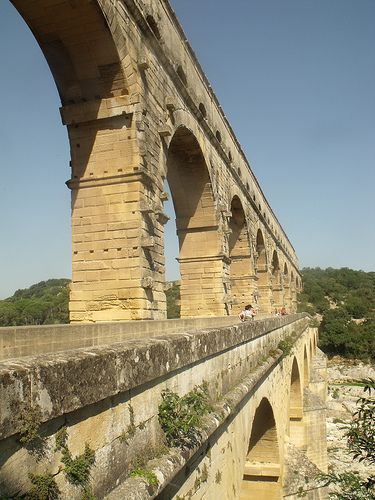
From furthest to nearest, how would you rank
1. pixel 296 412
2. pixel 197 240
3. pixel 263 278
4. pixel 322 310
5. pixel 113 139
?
pixel 322 310
pixel 263 278
pixel 296 412
pixel 197 240
pixel 113 139

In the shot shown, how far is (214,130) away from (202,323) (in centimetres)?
809

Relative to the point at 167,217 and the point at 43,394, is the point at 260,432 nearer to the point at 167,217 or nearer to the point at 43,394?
the point at 167,217

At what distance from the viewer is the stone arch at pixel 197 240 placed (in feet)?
44.4

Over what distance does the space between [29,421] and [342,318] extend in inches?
2184

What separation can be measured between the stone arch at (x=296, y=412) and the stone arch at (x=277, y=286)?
45.9ft

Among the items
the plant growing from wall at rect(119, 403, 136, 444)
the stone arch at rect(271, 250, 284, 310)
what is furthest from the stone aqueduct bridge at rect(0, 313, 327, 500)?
the stone arch at rect(271, 250, 284, 310)

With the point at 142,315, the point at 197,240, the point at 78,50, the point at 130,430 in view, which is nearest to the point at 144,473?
the point at 130,430

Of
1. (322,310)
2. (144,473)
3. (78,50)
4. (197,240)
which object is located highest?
(78,50)

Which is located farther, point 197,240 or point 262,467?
point 197,240

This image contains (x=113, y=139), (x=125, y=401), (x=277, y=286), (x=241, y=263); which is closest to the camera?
(x=125, y=401)

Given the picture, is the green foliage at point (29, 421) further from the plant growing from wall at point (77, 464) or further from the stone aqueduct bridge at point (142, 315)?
the plant growing from wall at point (77, 464)

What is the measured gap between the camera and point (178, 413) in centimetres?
302

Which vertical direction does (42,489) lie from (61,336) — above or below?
below

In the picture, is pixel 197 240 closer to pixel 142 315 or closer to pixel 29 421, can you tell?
pixel 142 315
